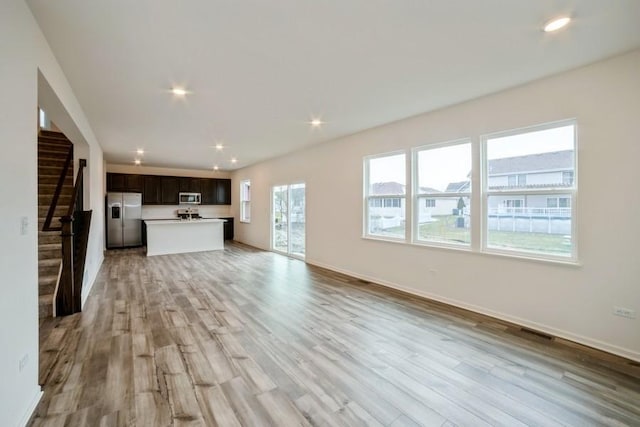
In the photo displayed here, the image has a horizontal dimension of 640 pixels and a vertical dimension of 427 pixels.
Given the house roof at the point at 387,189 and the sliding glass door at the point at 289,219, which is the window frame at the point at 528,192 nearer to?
the house roof at the point at 387,189

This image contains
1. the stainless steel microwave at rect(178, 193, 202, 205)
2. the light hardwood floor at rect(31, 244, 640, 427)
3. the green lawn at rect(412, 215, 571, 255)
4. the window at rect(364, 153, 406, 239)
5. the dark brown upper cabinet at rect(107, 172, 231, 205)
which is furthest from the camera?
the stainless steel microwave at rect(178, 193, 202, 205)

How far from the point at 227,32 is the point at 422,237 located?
3.60 metres

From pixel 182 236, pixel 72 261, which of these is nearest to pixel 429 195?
pixel 72 261

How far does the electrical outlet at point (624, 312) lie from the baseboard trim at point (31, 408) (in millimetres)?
4645

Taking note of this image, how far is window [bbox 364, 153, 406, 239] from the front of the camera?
4.71 m

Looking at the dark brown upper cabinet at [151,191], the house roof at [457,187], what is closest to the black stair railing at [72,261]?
the house roof at [457,187]

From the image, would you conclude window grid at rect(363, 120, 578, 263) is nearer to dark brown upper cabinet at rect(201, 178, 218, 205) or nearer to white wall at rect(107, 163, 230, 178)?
dark brown upper cabinet at rect(201, 178, 218, 205)

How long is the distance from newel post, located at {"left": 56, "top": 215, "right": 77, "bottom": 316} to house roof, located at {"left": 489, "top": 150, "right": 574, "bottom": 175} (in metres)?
5.27

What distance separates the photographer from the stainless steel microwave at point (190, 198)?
10.0 m

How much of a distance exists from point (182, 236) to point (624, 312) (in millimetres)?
8573

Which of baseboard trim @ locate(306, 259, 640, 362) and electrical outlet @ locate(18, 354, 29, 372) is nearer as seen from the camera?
electrical outlet @ locate(18, 354, 29, 372)

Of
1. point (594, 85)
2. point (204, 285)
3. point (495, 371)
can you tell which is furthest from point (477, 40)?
point (204, 285)

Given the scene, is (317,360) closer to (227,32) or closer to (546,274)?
(546,274)

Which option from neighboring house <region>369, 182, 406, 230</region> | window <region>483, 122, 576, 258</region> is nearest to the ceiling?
window <region>483, 122, 576, 258</region>
